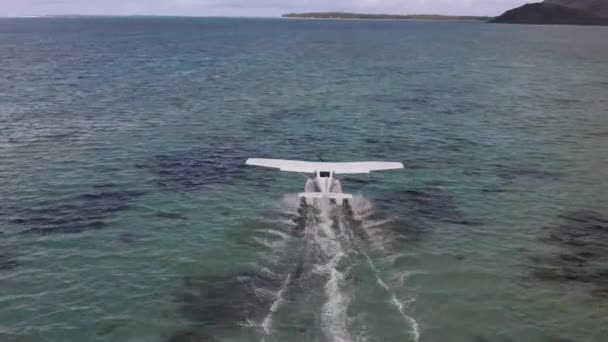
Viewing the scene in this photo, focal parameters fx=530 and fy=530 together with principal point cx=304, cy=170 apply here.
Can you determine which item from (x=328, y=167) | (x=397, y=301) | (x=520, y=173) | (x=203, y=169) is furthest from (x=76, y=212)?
(x=520, y=173)

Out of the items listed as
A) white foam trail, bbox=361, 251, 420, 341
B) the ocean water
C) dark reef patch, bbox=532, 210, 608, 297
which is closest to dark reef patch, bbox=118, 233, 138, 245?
the ocean water

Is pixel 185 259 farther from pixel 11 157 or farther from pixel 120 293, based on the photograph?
pixel 11 157

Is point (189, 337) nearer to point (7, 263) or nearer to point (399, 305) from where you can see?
point (399, 305)

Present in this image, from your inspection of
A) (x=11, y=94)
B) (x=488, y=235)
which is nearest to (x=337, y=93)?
(x=11, y=94)

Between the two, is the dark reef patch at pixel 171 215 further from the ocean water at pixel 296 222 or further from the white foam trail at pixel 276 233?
the white foam trail at pixel 276 233

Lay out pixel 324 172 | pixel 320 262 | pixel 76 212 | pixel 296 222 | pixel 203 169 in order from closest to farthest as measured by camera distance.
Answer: pixel 320 262 → pixel 296 222 → pixel 76 212 → pixel 324 172 → pixel 203 169

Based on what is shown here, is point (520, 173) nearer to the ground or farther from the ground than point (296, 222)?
farther from the ground

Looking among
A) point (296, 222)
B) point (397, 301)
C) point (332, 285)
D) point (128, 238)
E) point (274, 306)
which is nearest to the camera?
point (274, 306)
